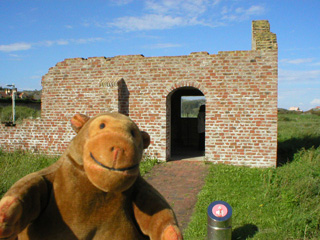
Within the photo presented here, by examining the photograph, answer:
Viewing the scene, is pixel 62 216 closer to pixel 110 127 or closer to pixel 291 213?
pixel 110 127

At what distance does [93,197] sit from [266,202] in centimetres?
447

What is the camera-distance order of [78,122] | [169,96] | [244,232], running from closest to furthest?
[78,122] → [244,232] → [169,96]

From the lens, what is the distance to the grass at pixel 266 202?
14.2 feet

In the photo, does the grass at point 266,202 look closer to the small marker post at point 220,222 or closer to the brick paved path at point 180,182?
the brick paved path at point 180,182

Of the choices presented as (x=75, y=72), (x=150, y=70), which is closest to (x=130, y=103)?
(x=150, y=70)

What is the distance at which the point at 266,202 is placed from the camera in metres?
5.40

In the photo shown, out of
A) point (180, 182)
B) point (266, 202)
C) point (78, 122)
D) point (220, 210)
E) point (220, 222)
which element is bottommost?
point (180, 182)

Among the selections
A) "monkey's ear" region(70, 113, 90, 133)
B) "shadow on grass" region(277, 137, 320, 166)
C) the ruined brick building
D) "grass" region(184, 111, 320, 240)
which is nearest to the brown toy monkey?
"monkey's ear" region(70, 113, 90, 133)

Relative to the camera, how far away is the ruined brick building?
803 cm

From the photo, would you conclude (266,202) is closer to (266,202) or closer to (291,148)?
(266,202)

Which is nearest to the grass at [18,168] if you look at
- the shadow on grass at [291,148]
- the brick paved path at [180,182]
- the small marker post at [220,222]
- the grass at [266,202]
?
the brick paved path at [180,182]

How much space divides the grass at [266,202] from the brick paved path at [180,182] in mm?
196

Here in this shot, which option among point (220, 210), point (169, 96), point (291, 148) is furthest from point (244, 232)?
point (291, 148)

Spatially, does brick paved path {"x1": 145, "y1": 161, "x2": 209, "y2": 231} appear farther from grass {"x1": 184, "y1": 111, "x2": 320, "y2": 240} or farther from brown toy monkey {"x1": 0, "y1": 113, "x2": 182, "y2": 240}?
brown toy monkey {"x1": 0, "y1": 113, "x2": 182, "y2": 240}
